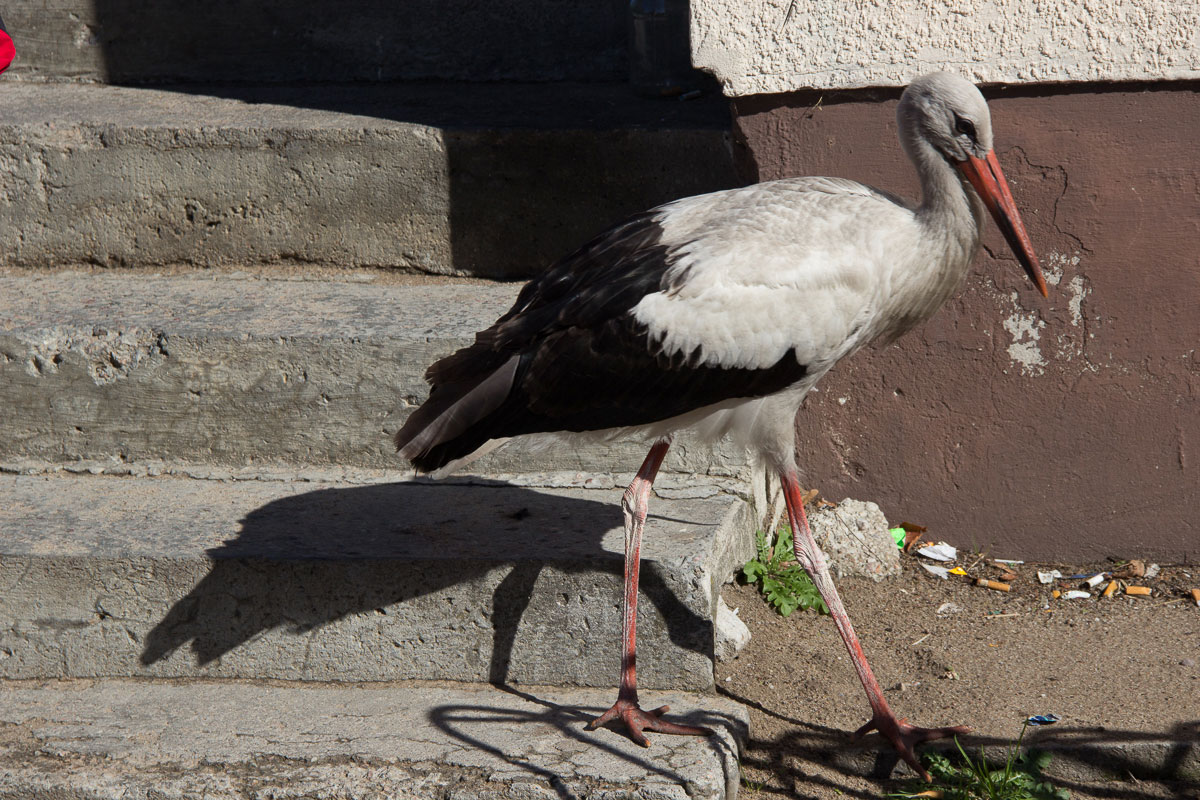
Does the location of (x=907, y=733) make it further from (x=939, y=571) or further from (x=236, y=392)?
(x=236, y=392)

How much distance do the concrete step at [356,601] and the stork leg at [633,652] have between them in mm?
130

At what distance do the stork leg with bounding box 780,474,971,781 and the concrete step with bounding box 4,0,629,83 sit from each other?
2799 mm

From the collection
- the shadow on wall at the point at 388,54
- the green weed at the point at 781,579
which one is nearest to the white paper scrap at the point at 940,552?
the green weed at the point at 781,579

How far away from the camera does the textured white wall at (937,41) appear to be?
11.4ft

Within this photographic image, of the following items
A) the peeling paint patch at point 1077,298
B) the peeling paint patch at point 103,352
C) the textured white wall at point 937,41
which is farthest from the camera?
the peeling paint patch at point 103,352

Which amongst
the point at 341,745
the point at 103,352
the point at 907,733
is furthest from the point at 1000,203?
the point at 103,352

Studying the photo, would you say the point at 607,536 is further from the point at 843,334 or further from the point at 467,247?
the point at 467,247

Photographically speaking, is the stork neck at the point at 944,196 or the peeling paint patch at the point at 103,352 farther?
the peeling paint patch at the point at 103,352

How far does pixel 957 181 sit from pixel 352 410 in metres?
1.85

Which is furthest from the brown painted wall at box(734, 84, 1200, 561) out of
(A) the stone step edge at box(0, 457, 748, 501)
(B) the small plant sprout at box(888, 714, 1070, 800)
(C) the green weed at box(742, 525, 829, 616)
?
(B) the small plant sprout at box(888, 714, 1070, 800)

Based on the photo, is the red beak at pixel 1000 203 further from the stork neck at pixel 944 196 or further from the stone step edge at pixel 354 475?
the stone step edge at pixel 354 475

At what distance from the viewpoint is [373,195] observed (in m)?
4.46

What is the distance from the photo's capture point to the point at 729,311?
9.15 ft

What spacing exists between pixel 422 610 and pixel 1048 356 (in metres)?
1.95
